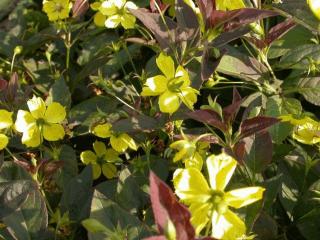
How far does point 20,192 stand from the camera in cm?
119

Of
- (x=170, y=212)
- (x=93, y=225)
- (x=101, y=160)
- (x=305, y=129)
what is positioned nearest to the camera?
(x=170, y=212)

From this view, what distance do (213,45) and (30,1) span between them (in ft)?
3.86

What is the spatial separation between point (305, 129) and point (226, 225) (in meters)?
0.45

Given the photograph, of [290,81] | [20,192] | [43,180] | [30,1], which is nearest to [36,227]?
[20,192]

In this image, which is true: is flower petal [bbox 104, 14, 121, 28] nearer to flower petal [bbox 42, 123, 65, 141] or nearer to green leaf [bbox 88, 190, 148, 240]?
flower petal [bbox 42, 123, 65, 141]

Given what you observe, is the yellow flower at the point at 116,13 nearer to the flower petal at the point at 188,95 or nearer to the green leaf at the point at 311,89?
the flower petal at the point at 188,95

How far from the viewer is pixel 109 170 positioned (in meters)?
1.44

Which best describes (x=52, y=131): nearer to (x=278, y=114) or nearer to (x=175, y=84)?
(x=175, y=84)

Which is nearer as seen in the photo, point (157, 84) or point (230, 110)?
point (230, 110)

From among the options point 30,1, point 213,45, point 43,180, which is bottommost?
point 43,180

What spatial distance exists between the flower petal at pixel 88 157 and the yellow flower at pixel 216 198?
0.56 m

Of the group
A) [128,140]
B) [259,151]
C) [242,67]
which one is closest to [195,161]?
[259,151]

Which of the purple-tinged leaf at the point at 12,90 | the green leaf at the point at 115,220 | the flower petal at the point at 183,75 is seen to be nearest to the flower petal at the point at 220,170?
the green leaf at the point at 115,220

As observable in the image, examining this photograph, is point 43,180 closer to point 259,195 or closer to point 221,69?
point 221,69
